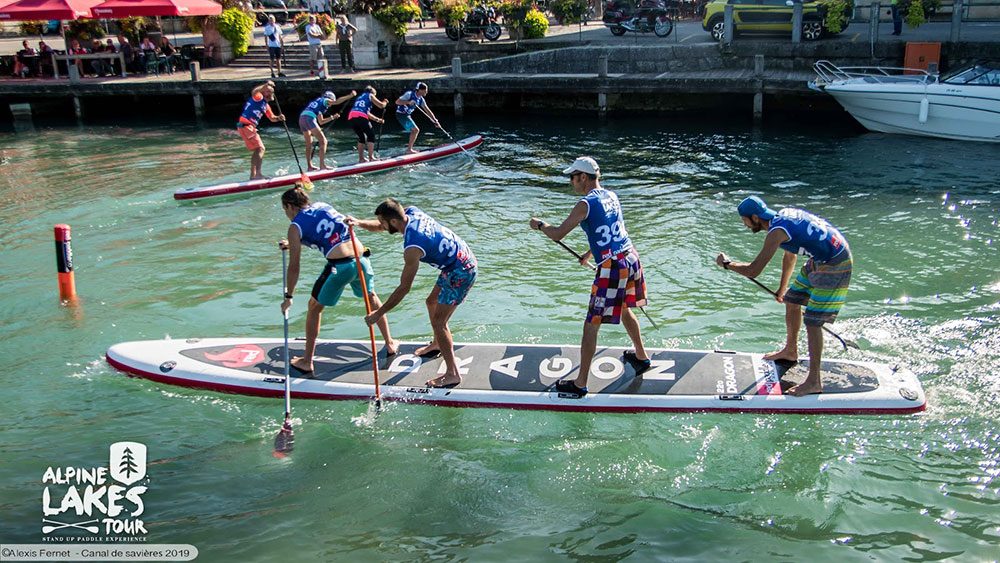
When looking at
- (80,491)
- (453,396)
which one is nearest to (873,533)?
(453,396)

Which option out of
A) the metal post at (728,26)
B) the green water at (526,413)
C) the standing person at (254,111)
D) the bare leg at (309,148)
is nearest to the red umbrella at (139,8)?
the green water at (526,413)

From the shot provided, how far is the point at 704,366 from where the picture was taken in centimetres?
859

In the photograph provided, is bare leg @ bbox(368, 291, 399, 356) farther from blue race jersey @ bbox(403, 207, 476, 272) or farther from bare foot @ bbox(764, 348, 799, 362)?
bare foot @ bbox(764, 348, 799, 362)

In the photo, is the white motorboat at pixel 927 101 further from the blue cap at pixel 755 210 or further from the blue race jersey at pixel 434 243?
→ the blue race jersey at pixel 434 243

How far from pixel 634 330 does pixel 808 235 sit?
1.82 m

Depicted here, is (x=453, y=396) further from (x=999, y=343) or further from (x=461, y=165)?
→ (x=461, y=165)

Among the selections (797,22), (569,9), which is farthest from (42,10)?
(797,22)

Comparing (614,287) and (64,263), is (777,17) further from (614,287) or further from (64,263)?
(64,263)

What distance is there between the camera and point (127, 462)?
301 inches

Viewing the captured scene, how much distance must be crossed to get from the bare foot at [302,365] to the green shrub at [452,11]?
2237 centimetres

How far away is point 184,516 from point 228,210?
9.88m

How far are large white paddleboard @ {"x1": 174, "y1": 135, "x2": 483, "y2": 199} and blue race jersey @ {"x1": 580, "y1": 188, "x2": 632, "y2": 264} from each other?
10.6 m

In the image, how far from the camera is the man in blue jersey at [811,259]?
753 cm

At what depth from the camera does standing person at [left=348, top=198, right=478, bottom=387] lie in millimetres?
7699
